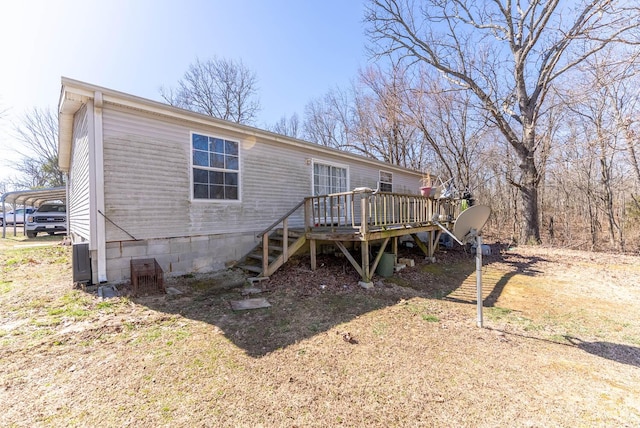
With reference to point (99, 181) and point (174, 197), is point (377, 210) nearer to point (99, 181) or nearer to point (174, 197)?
point (174, 197)

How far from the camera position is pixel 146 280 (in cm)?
489

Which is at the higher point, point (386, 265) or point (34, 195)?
point (34, 195)

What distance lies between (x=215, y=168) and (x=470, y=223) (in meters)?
5.28

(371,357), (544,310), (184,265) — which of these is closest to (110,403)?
(371,357)

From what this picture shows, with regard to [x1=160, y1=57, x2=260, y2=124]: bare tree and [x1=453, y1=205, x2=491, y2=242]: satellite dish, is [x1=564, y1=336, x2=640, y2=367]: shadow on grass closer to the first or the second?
[x1=453, y1=205, x2=491, y2=242]: satellite dish

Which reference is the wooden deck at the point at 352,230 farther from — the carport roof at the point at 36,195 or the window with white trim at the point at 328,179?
the carport roof at the point at 36,195

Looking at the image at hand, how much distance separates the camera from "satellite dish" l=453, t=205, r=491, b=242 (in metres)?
3.62

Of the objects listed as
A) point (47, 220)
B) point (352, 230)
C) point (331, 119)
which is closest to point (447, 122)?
point (331, 119)

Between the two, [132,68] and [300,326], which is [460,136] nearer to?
[300,326]

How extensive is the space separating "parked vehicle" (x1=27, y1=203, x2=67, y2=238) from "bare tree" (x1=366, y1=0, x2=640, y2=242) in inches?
715

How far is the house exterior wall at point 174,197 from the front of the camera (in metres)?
5.02

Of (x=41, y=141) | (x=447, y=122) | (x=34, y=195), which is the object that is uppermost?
(x=41, y=141)

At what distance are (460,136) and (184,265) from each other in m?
15.6

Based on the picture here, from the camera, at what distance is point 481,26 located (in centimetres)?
1185
